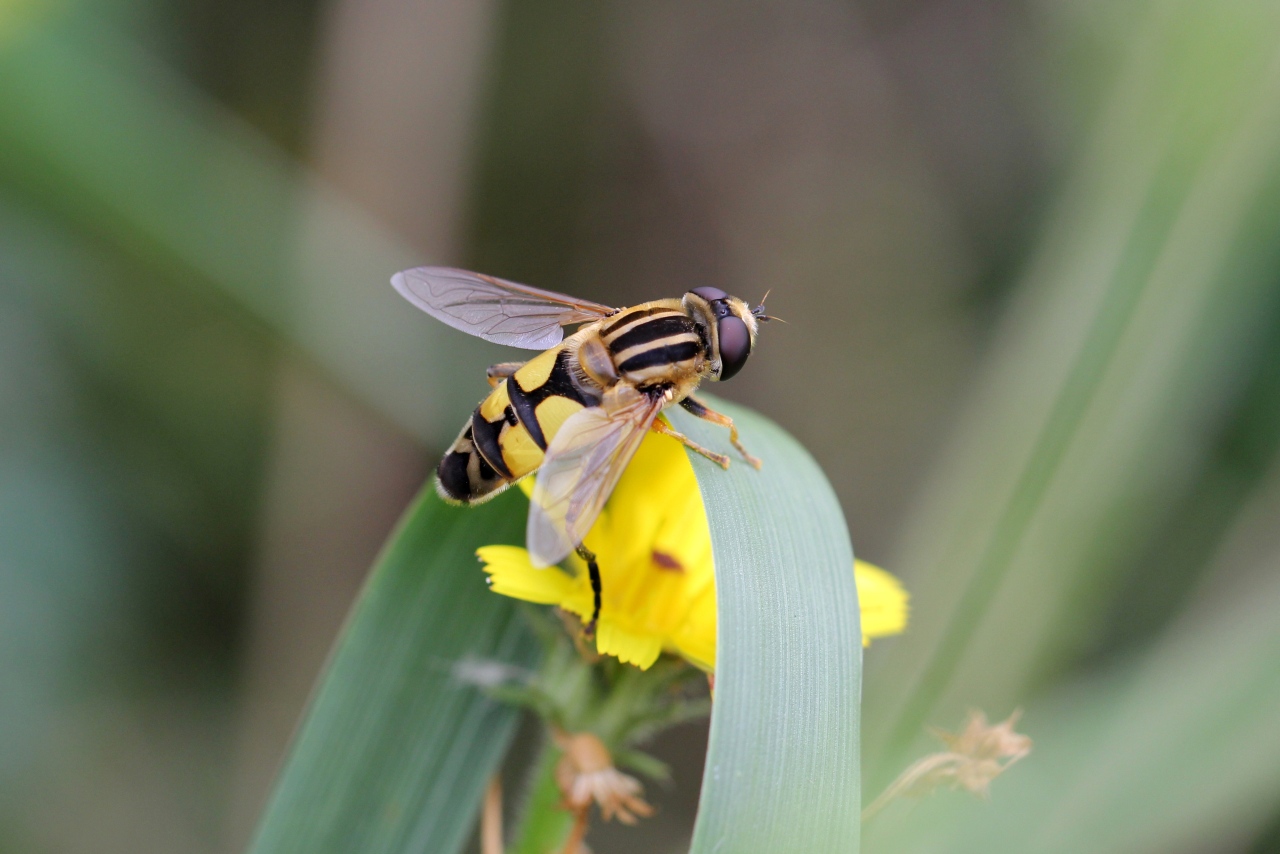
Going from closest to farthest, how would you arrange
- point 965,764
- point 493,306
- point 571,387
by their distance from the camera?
point 965,764, point 571,387, point 493,306

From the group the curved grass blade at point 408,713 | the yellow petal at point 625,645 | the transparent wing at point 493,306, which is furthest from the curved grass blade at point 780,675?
the transparent wing at point 493,306

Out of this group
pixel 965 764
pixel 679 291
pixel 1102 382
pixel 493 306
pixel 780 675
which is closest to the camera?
pixel 780 675

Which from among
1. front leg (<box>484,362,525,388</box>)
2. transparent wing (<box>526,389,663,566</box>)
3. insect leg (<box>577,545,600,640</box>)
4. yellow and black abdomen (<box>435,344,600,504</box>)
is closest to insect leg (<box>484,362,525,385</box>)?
front leg (<box>484,362,525,388</box>)

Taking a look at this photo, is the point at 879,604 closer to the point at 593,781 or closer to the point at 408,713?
the point at 593,781

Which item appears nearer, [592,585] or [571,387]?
[592,585]

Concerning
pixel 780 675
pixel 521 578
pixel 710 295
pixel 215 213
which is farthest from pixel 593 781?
pixel 215 213

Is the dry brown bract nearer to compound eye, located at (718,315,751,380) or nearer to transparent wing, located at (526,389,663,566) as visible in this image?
transparent wing, located at (526,389,663,566)
